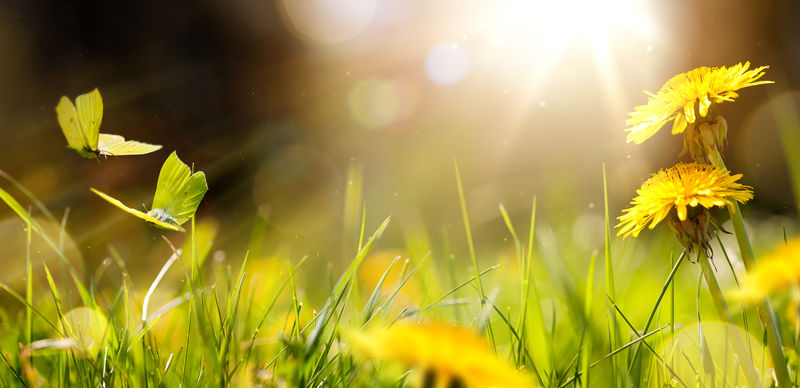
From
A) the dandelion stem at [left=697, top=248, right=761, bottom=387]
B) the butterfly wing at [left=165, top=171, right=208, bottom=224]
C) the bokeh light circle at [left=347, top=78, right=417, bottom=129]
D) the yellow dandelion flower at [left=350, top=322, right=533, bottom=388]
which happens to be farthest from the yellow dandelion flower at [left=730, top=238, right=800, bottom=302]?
the bokeh light circle at [left=347, top=78, right=417, bottom=129]

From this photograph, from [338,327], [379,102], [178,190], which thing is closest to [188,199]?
[178,190]

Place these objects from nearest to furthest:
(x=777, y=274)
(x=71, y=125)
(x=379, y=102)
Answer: (x=777, y=274)
(x=71, y=125)
(x=379, y=102)

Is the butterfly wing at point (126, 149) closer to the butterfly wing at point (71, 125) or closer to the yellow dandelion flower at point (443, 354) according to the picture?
the butterfly wing at point (71, 125)

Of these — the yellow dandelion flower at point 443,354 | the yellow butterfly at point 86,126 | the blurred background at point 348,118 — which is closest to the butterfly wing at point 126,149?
the yellow butterfly at point 86,126

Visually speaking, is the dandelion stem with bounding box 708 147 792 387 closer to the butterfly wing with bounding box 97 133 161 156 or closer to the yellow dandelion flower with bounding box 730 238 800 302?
the yellow dandelion flower with bounding box 730 238 800 302

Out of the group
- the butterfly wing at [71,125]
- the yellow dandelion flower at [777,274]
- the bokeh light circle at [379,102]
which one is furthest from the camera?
the bokeh light circle at [379,102]

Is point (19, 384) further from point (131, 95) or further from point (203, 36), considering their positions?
point (203, 36)

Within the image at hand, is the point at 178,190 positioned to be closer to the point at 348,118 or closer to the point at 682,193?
the point at 682,193

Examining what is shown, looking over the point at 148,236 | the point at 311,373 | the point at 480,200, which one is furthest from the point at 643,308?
the point at 480,200
